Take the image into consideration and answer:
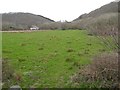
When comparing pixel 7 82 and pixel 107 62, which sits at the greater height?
pixel 107 62

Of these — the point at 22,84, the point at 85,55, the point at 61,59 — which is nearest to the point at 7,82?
the point at 22,84

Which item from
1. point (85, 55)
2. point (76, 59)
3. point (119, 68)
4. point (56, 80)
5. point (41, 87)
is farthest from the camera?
point (85, 55)

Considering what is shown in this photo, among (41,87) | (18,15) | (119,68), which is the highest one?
(18,15)

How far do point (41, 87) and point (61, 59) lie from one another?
16.5ft

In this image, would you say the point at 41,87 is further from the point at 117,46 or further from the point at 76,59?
the point at 76,59

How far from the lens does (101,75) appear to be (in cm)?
1048

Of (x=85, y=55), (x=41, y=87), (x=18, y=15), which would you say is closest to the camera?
(x=41, y=87)

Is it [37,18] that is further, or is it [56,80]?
[37,18]

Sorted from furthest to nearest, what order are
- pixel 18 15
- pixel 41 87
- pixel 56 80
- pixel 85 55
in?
pixel 18 15 → pixel 85 55 → pixel 56 80 → pixel 41 87

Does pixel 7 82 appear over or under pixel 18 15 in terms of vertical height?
under

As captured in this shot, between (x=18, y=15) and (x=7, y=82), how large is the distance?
8020 cm

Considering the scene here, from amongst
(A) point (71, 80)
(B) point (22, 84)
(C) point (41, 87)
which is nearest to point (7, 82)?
(B) point (22, 84)

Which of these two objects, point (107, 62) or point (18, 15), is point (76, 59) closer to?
point (107, 62)

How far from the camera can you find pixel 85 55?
1673 centimetres
